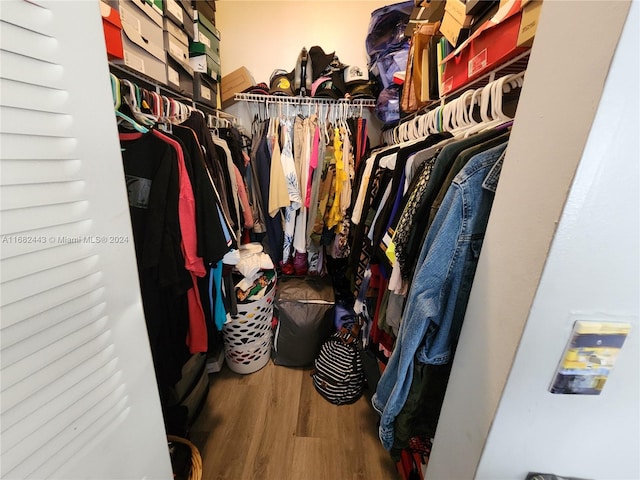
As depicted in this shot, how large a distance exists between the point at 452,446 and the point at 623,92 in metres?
0.73

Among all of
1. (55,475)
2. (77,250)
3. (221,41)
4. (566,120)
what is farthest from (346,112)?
(55,475)

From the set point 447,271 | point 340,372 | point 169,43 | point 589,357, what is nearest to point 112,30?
point 169,43

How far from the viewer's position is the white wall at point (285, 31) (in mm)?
1979

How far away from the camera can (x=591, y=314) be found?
44 cm

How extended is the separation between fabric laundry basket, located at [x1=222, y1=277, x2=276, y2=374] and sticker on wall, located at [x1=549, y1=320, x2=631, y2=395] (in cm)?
131

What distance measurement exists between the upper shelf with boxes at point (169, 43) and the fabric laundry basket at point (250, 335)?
3.78 ft

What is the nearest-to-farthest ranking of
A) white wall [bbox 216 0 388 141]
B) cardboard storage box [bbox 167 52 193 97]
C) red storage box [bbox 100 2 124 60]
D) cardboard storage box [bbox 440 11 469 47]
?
red storage box [bbox 100 2 124 60], cardboard storage box [bbox 440 11 469 47], cardboard storage box [bbox 167 52 193 97], white wall [bbox 216 0 388 141]

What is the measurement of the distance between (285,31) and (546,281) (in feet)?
7.57

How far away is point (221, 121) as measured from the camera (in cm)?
182

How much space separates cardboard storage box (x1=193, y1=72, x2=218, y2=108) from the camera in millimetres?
1628

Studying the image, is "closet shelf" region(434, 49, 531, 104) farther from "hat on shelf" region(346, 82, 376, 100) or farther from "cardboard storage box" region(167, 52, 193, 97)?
"cardboard storage box" region(167, 52, 193, 97)

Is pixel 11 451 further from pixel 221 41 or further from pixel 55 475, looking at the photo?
pixel 221 41

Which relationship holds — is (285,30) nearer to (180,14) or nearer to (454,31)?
(180,14)

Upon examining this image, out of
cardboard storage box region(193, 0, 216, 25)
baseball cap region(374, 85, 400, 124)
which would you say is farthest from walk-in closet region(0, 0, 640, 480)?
baseball cap region(374, 85, 400, 124)
